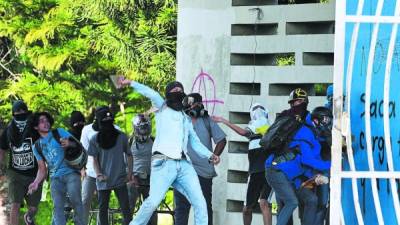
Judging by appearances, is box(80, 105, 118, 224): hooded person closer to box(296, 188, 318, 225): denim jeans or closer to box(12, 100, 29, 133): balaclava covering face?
box(12, 100, 29, 133): balaclava covering face

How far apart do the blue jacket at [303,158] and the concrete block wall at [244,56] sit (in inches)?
88.0

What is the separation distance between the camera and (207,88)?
16.8 metres

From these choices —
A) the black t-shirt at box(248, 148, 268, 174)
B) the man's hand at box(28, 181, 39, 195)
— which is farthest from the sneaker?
the black t-shirt at box(248, 148, 268, 174)

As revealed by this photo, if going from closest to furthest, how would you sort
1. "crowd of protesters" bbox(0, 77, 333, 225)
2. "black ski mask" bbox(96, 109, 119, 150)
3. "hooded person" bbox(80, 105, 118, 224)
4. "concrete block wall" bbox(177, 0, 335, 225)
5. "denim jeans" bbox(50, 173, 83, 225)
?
"crowd of protesters" bbox(0, 77, 333, 225) → "denim jeans" bbox(50, 173, 83, 225) → "concrete block wall" bbox(177, 0, 335, 225) → "black ski mask" bbox(96, 109, 119, 150) → "hooded person" bbox(80, 105, 118, 224)

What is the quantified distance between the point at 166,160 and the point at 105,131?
2.97m

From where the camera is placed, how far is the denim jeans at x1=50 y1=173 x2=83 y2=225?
1515cm

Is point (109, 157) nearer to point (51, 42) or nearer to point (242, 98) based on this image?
point (242, 98)

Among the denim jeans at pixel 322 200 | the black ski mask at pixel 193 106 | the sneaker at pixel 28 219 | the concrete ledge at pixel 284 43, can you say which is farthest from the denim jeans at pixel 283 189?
the sneaker at pixel 28 219

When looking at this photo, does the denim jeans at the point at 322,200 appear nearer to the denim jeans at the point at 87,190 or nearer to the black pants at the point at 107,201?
the black pants at the point at 107,201

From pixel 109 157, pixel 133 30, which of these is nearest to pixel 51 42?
pixel 133 30

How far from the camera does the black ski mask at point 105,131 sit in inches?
637

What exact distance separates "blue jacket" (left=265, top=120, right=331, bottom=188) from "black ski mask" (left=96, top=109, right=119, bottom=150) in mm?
3301

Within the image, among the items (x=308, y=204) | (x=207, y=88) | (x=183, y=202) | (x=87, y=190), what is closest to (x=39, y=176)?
(x=183, y=202)

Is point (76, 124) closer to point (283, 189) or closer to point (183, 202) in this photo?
point (183, 202)
